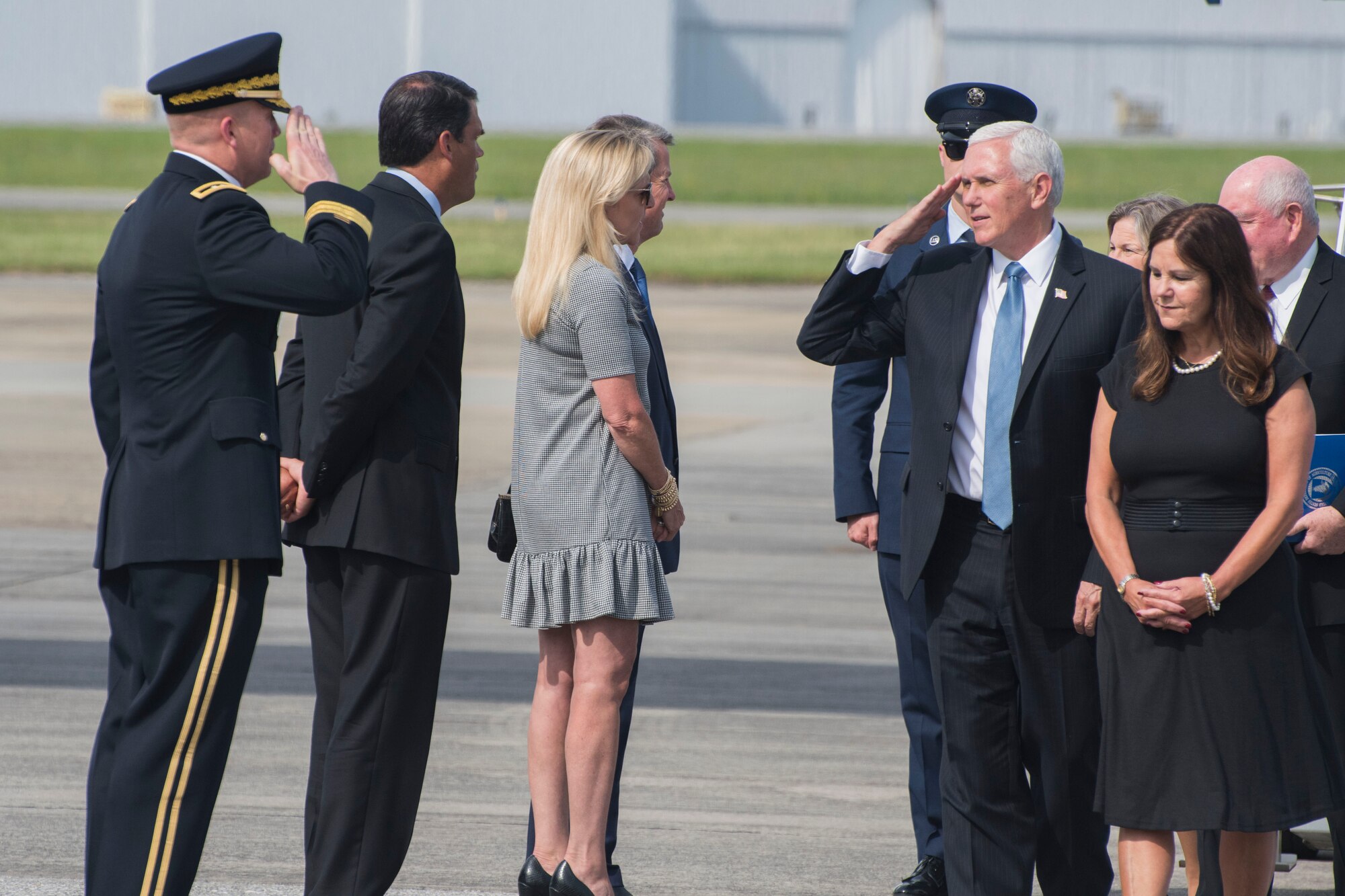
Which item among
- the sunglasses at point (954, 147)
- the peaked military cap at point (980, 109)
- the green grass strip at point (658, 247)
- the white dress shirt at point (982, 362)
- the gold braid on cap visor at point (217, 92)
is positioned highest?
the green grass strip at point (658, 247)

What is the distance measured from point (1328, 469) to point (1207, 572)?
62 cm

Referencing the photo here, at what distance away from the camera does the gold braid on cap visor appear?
3737 mm

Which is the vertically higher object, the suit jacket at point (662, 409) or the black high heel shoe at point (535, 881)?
the suit jacket at point (662, 409)

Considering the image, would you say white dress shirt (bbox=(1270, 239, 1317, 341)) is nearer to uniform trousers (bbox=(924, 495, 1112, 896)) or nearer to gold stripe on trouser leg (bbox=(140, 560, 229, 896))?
uniform trousers (bbox=(924, 495, 1112, 896))

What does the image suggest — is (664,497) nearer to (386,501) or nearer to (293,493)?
(386,501)

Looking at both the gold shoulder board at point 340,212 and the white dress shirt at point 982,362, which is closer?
the gold shoulder board at point 340,212

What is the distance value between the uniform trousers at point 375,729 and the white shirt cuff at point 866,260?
52.1 inches

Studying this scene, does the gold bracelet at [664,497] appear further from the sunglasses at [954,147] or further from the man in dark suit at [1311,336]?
the man in dark suit at [1311,336]

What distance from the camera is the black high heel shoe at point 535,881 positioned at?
14.3 feet

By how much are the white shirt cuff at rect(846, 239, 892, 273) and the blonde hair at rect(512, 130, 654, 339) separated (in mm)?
579

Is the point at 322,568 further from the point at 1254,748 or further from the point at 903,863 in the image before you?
the point at 1254,748

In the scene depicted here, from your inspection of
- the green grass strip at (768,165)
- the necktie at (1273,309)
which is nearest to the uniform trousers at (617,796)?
the necktie at (1273,309)

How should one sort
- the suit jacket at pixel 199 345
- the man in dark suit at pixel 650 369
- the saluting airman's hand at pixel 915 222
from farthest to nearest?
the man in dark suit at pixel 650 369, the saluting airman's hand at pixel 915 222, the suit jacket at pixel 199 345

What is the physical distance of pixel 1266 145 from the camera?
6025cm
